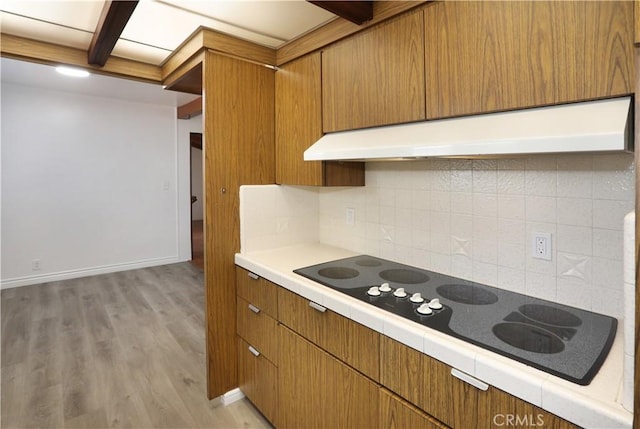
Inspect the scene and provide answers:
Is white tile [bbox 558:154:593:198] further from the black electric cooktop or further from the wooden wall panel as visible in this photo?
the wooden wall panel

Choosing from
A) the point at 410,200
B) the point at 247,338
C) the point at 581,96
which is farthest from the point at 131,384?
the point at 581,96

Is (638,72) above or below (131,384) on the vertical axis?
above

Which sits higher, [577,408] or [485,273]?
[485,273]

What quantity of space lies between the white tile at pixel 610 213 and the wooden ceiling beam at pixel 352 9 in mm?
1200

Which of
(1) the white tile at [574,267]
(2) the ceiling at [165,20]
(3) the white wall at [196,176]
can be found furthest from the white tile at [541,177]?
(3) the white wall at [196,176]

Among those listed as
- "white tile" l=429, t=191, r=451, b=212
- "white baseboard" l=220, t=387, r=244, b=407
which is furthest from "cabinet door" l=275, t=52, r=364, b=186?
"white baseboard" l=220, t=387, r=244, b=407

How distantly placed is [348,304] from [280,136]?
4.10ft

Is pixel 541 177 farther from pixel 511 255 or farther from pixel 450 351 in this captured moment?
pixel 450 351

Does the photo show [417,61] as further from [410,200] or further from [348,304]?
[348,304]

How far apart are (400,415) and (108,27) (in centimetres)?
207

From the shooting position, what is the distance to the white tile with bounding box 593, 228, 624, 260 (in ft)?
3.89

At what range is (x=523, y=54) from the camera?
1126mm

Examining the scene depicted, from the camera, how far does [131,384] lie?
230 cm

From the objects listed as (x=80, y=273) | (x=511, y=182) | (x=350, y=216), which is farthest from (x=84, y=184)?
(x=511, y=182)
